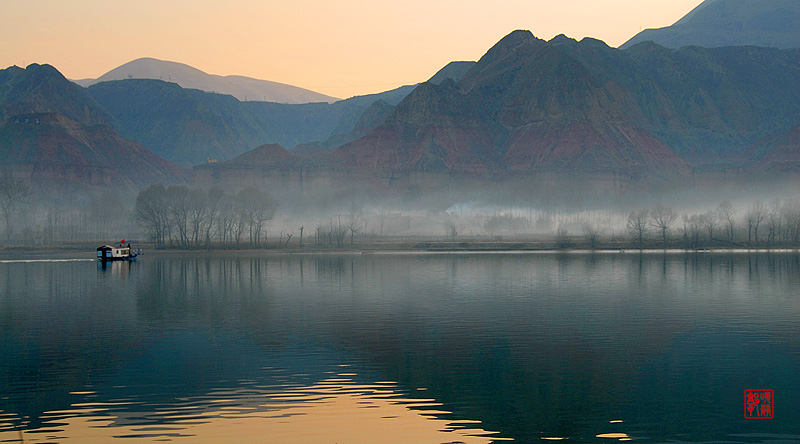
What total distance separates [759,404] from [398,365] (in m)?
22.1

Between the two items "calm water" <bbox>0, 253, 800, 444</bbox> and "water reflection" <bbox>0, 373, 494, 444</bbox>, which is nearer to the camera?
"water reflection" <bbox>0, 373, 494, 444</bbox>

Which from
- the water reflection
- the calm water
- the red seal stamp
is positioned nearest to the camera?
the water reflection

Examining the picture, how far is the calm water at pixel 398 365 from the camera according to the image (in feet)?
133

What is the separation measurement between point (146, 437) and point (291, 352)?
22273 mm

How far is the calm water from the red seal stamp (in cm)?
41

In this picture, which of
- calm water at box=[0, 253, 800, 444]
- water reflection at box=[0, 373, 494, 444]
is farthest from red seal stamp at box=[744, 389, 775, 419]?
water reflection at box=[0, 373, 494, 444]

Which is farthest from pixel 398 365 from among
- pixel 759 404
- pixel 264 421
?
pixel 759 404

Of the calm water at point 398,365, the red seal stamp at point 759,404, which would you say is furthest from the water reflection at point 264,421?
the red seal stamp at point 759,404

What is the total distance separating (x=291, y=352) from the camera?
199 ft

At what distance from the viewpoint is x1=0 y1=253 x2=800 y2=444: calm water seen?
40562 mm

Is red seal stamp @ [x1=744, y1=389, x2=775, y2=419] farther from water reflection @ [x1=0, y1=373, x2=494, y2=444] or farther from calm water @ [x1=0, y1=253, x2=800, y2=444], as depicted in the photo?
water reflection @ [x1=0, y1=373, x2=494, y2=444]

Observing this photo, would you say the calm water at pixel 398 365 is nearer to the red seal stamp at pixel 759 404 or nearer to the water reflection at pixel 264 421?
the water reflection at pixel 264 421

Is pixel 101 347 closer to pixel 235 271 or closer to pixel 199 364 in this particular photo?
pixel 199 364

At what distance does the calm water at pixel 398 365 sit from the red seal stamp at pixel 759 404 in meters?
0.41
